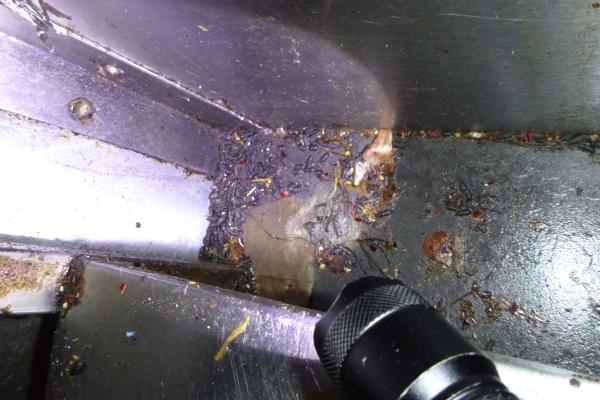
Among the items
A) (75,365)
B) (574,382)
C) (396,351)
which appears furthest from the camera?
(75,365)

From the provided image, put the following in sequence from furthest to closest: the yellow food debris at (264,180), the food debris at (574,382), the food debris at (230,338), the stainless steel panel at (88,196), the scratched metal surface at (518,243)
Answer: the yellow food debris at (264,180), the scratched metal surface at (518,243), the stainless steel panel at (88,196), the food debris at (230,338), the food debris at (574,382)

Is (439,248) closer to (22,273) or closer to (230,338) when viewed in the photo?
(230,338)

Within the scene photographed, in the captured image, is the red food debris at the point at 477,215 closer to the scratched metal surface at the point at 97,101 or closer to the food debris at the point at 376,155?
the food debris at the point at 376,155

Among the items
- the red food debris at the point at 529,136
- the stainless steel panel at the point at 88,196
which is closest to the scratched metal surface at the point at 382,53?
the red food debris at the point at 529,136

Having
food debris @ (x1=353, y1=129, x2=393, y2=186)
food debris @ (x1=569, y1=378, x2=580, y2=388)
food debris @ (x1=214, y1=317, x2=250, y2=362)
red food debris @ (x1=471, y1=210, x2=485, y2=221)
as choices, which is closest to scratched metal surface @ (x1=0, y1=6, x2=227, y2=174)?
food debris @ (x1=353, y1=129, x2=393, y2=186)

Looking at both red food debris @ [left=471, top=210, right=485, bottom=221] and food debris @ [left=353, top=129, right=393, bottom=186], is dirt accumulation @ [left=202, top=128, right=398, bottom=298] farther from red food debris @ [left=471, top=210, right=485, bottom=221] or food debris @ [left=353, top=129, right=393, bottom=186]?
red food debris @ [left=471, top=210, right=485, bottom=221]

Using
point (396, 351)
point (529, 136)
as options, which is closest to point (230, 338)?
point (396, 351)
